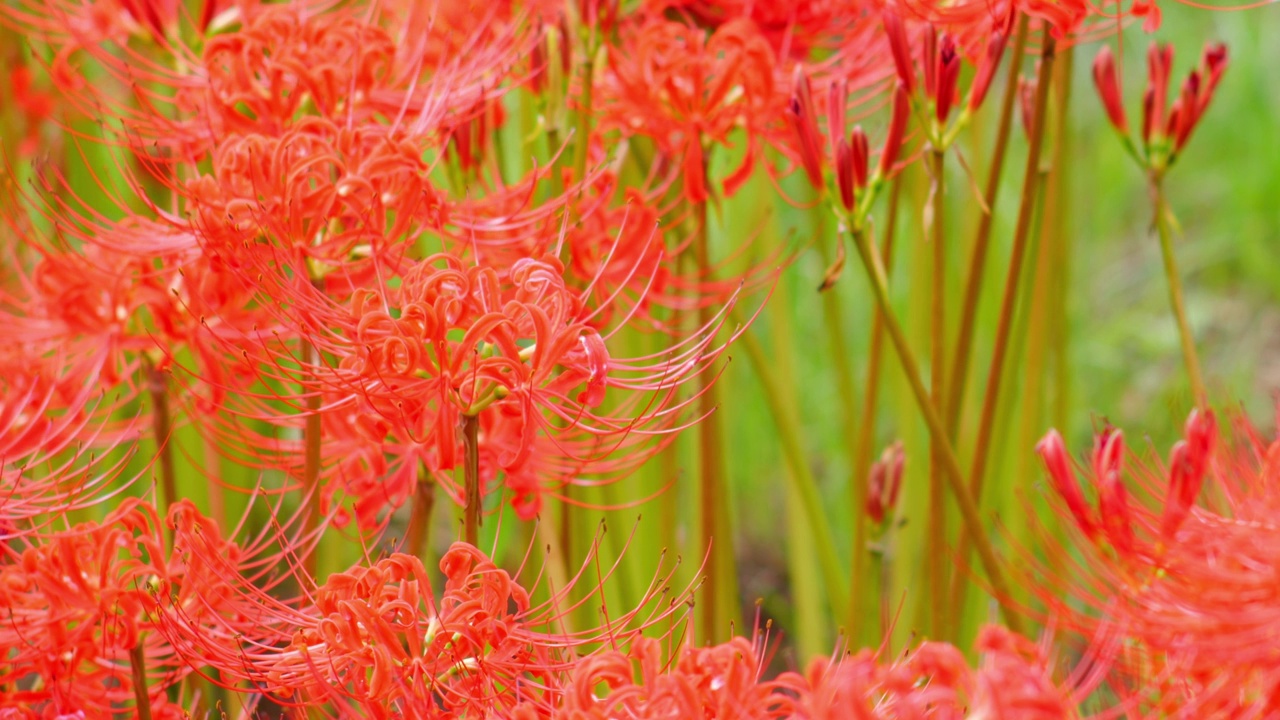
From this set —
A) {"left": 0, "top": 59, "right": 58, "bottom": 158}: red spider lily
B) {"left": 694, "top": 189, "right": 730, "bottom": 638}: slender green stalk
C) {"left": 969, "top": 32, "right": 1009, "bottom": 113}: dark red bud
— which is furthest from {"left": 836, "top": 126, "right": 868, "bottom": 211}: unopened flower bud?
{"left": 0, "top": 59, "right": 58, "bottom": 158}: red spider lily

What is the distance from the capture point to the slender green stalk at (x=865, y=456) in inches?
43.3

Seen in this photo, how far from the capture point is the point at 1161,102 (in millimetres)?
1053

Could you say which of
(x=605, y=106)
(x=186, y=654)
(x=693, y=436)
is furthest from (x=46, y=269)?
(x=693, y=436)

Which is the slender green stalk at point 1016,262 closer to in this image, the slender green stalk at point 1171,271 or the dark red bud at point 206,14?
the slender green stalk at point 1171,271

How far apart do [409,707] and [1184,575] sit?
0.40 meters

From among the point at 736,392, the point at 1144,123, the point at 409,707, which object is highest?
the point at 1144,123

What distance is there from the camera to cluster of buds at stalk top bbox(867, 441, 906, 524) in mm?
1073

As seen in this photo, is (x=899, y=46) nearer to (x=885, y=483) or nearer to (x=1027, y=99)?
(x=1027, y=99)

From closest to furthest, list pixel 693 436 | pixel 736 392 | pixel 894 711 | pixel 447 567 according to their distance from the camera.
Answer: pixel 894 711 < pixel 447 567 < pixel 693 436 < pixel 736 392

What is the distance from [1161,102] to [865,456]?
0.38 meters

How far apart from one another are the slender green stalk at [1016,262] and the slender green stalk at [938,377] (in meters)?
0.03

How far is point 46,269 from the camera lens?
0.98 metres

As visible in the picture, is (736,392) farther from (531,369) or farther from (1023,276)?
(531,369)

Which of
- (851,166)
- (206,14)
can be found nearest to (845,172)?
(851,166)
